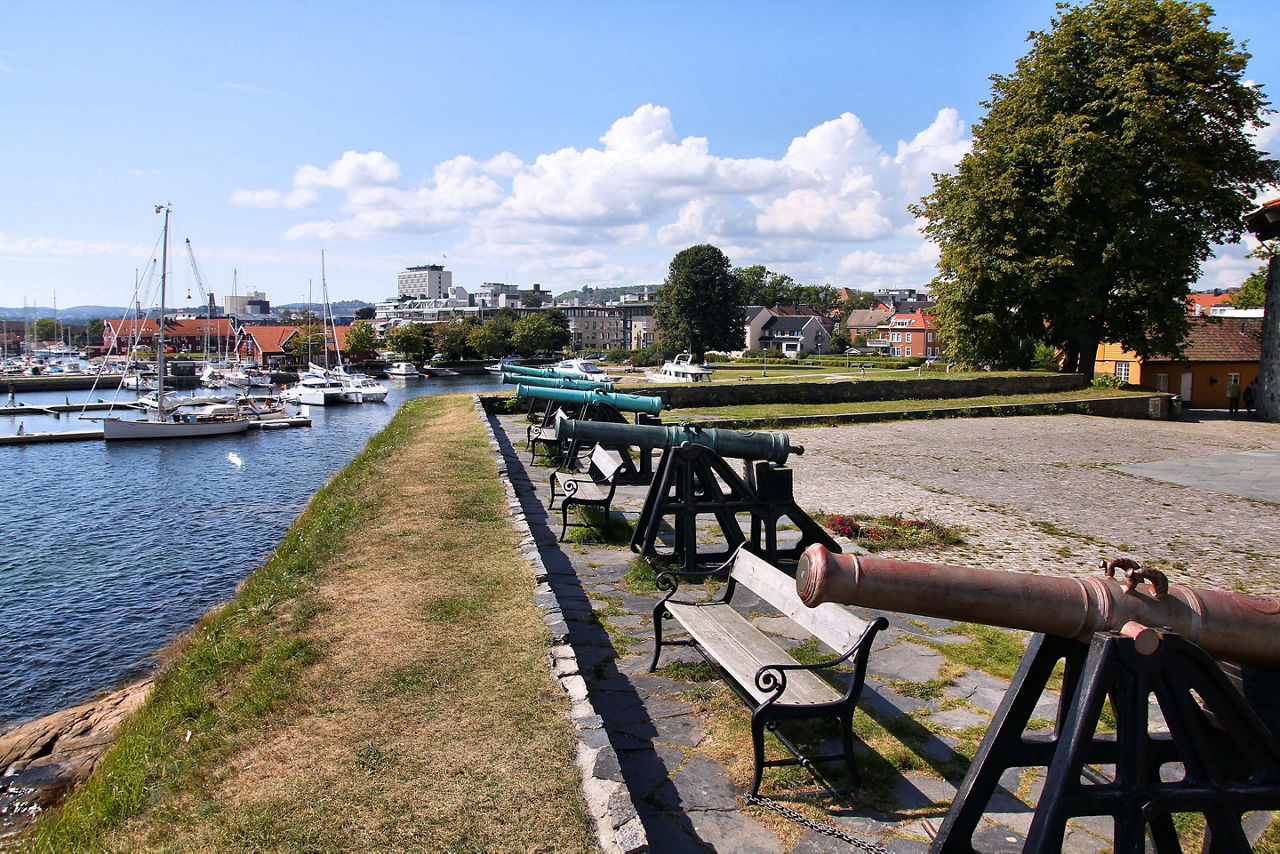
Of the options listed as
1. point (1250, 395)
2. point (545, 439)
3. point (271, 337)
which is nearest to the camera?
point (545, 439)

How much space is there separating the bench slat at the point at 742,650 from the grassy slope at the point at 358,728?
39.1 inches

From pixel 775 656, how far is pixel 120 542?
60.7ft

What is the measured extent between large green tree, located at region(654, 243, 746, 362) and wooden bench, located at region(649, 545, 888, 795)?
70683mm

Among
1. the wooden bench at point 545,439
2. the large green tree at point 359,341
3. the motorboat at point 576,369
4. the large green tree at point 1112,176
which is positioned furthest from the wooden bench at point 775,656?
the large green tree at point 359,341

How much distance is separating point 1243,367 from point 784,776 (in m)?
34.9

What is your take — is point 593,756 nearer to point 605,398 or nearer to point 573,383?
point 605,398

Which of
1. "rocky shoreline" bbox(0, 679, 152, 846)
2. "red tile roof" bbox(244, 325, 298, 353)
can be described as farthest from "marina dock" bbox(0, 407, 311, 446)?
"red tile roof" bbox(244, 325, 298, 353)

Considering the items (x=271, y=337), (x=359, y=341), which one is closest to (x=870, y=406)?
(x=359, y=341)

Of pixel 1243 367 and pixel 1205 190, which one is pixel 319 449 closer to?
A: pixel 1205 190

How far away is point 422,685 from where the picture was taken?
17.1ft

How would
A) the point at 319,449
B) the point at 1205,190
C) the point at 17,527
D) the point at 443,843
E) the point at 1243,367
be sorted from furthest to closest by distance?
the point at 319,449 < the point at 1243,367 < the point at 1205,190 < the point at 17,527 < the point at 443,843

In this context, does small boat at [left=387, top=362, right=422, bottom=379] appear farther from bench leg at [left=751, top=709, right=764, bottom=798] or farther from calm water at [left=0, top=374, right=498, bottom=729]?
bench leg at [left=751, top=709, right=764, bottom=798]

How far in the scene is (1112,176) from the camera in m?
25.9

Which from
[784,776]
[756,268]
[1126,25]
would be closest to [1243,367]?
[1126,25]
